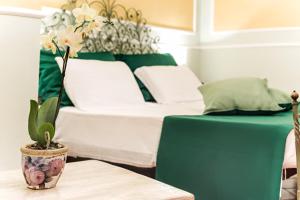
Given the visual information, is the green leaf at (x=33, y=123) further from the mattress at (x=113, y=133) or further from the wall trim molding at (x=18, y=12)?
the mattress at (x=113, y=133)

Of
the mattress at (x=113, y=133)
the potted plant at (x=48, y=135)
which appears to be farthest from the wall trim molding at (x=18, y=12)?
the mattress at (x=113, y=133)

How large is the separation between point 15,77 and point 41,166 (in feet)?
2.29

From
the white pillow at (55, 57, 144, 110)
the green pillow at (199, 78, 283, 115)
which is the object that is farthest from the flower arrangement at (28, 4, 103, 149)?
the white pillow at (55, 57, 144, 110)

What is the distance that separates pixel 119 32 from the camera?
3.61m

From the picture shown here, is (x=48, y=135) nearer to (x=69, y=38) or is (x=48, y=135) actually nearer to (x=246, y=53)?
(x=69, y=38)

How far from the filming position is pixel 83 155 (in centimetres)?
240

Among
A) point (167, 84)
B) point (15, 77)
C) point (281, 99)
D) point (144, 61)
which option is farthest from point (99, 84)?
point (281, 99)

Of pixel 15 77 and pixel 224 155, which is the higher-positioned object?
pixel 15 77

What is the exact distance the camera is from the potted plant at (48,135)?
4.05 ft

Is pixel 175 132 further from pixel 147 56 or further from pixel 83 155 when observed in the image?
pixel 147 56

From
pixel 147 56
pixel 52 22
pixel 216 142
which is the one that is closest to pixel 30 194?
pixel 216 142

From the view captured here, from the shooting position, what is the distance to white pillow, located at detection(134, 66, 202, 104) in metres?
3.19

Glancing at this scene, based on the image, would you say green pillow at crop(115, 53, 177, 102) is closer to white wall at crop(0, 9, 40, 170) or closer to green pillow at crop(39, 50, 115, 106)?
green pillow at crop(39, 50, 115, 106)

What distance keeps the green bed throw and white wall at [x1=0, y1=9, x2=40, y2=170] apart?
2.26ft
